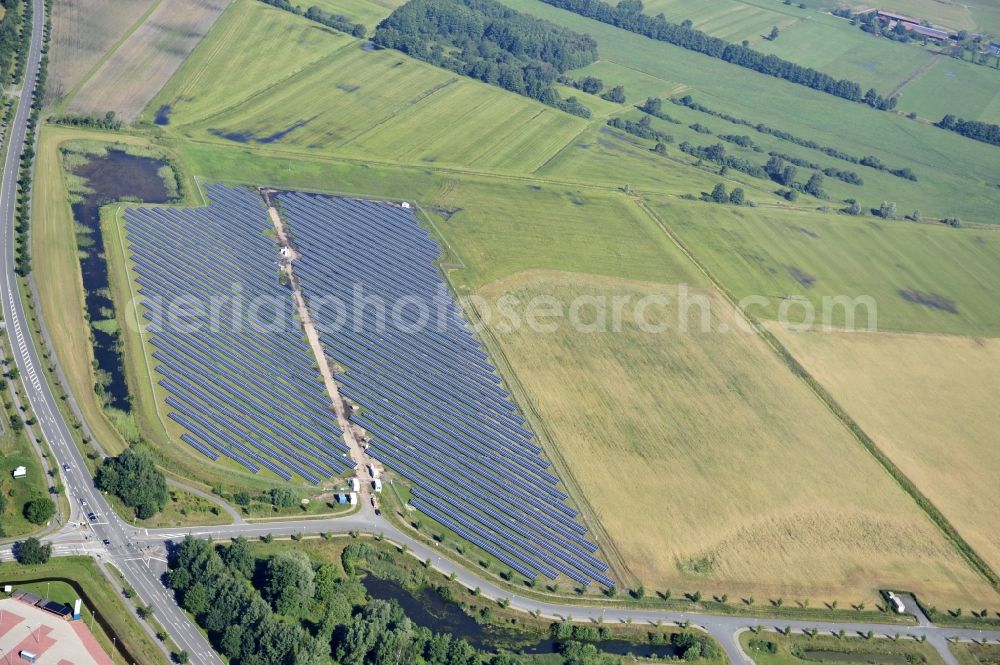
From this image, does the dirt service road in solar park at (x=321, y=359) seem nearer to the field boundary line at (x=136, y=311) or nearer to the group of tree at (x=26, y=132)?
the field boundary line at (x=136, y=311)

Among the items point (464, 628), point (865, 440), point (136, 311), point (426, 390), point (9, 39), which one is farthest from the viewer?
point (9, 39)

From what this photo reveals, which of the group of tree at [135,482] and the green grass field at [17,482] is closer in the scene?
the green grass field at [17,482]

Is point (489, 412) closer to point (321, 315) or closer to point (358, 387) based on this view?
point (358, 387)

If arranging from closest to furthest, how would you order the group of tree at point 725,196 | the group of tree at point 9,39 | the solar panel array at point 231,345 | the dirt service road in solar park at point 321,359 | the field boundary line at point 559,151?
the dirt service road in solar park at point 321,359 → the solar panel array at point 231,345 → the group of tree at point 9,39 → the group of tree at point 725,196 → the field boundary line at point 559,151

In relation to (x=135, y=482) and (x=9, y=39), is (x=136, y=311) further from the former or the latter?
(x=9, y=39)

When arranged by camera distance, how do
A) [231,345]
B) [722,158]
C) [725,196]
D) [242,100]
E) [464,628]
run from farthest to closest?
[722,158] < [242,100] < [725,196] < [231,345] < [464,628]

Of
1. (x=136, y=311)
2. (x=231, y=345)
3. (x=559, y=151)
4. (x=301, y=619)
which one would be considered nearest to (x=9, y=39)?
(x=136, y=311)

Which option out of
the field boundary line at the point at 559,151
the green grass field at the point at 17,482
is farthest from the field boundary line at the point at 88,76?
the green grass field at the point at 17,482
